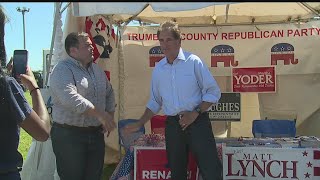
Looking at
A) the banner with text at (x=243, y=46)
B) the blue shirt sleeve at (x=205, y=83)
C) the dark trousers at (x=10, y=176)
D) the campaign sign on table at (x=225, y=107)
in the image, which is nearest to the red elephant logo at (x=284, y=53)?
the banner with text at (x=243, y=46)

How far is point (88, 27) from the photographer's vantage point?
5.62 m

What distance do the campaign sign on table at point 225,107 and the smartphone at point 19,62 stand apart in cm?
526

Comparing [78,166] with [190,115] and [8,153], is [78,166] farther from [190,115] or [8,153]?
[8,153]

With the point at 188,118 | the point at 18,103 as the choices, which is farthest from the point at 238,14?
the point at 18,103

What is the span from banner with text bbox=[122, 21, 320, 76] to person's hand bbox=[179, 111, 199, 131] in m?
3.69

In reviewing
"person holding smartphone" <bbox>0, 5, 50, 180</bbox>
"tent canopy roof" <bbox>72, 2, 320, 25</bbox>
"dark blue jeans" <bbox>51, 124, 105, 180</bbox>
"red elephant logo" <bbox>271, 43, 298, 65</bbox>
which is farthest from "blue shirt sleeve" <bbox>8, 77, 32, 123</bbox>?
"red elephant logo" <bbox>271, 43, 298, 65</bbox>

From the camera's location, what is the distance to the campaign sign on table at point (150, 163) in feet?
13.8

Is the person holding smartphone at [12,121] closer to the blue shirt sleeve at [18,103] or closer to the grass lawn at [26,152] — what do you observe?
the blue shirt sleeve at [18,103]

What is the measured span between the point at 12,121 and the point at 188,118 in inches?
70.0

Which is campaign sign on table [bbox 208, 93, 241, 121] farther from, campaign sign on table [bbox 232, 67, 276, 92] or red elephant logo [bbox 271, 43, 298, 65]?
red elephant logo [bbox 271, 43, 298, 65]

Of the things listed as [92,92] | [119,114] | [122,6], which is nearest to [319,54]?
[119,114]

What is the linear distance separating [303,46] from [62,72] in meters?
4.57

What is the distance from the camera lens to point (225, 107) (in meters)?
7.30

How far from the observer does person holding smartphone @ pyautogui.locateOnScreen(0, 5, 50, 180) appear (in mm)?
1917
